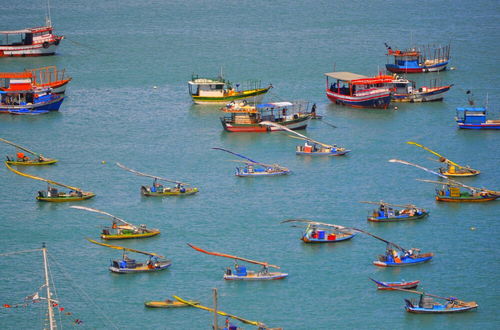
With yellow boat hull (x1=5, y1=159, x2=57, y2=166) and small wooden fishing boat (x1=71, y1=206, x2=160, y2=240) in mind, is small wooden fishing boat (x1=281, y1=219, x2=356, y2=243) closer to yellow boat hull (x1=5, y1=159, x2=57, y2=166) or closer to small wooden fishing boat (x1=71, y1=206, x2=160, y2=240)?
small wooden fishing boat (x1=71, y1=206, x2=160, y2=240)

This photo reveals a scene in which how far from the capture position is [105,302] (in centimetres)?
6194

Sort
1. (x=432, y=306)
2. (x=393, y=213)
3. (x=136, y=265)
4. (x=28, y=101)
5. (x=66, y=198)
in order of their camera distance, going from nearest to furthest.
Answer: (x=432, y=306), (x=136, y=265), (x=393, y=213), (x=66, y=198), (x=28, y=101)

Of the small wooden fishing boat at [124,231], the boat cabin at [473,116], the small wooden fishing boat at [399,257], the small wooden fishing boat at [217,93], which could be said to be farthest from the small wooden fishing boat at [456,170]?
the small wooden fishing boat at [217,93]

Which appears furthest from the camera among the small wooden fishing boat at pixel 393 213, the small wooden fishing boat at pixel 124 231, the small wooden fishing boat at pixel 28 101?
the small wooden fishing boat at pixel 28 101

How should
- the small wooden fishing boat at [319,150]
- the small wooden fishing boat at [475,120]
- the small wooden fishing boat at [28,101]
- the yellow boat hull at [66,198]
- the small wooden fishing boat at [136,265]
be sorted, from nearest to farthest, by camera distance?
the small wooden fishing boat at [136,265] → the yellow boat hull at [66,198] → the small wooden fishing boat at [319,150] → the small wooden fishing boat at [475,120] → the small wooden fishing boat at [28,101]

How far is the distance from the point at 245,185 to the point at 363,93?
74.0 ft

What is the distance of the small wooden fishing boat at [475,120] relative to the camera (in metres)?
92.1

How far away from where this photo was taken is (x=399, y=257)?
214 ft

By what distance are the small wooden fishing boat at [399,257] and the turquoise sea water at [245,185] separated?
0.44 m

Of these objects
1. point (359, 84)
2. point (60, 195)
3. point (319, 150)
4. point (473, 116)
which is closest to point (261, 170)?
point (319, 150)

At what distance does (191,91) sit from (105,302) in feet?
137

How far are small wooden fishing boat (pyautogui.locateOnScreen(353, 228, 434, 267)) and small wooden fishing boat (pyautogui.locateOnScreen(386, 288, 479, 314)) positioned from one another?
480 cm

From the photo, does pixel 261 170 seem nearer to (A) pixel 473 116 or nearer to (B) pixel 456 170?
(B) pixel 456 170

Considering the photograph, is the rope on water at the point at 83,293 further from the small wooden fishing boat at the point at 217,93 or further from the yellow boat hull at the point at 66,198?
the small wooden fishing boat at the point at 217,93
